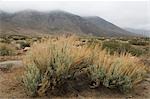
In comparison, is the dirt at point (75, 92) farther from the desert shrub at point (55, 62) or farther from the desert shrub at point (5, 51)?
the desert shrub at point (5, 51)

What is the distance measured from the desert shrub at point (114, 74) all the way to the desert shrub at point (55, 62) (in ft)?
1.17

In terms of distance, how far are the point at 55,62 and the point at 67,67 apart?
28 cm

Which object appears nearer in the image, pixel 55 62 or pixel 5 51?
pixel 55 62

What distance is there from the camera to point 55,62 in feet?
21.5

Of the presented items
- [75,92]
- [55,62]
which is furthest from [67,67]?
[75,92]

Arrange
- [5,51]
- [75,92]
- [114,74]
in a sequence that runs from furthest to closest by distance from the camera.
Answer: [5,51], [114,74], [75,92]

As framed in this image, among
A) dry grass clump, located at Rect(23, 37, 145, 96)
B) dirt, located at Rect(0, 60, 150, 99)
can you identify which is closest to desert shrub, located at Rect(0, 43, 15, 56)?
dirt, located at Rect(0, 60, 150, 99)

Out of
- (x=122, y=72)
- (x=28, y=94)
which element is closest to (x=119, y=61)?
(x=122, y=72)

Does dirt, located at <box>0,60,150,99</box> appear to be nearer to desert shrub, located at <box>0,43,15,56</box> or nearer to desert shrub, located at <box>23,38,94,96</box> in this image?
desert shrub, located at <box>23,38,94,96</box>

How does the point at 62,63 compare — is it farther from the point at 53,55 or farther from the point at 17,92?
the point at 17,92

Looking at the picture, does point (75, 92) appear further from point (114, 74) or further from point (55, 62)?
point (114, 74)

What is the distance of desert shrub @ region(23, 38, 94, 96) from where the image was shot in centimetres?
625

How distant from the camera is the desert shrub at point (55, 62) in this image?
625 cm

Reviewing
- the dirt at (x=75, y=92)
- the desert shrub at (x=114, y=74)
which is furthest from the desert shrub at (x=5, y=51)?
the desert shrub at (x=114, y=74)
